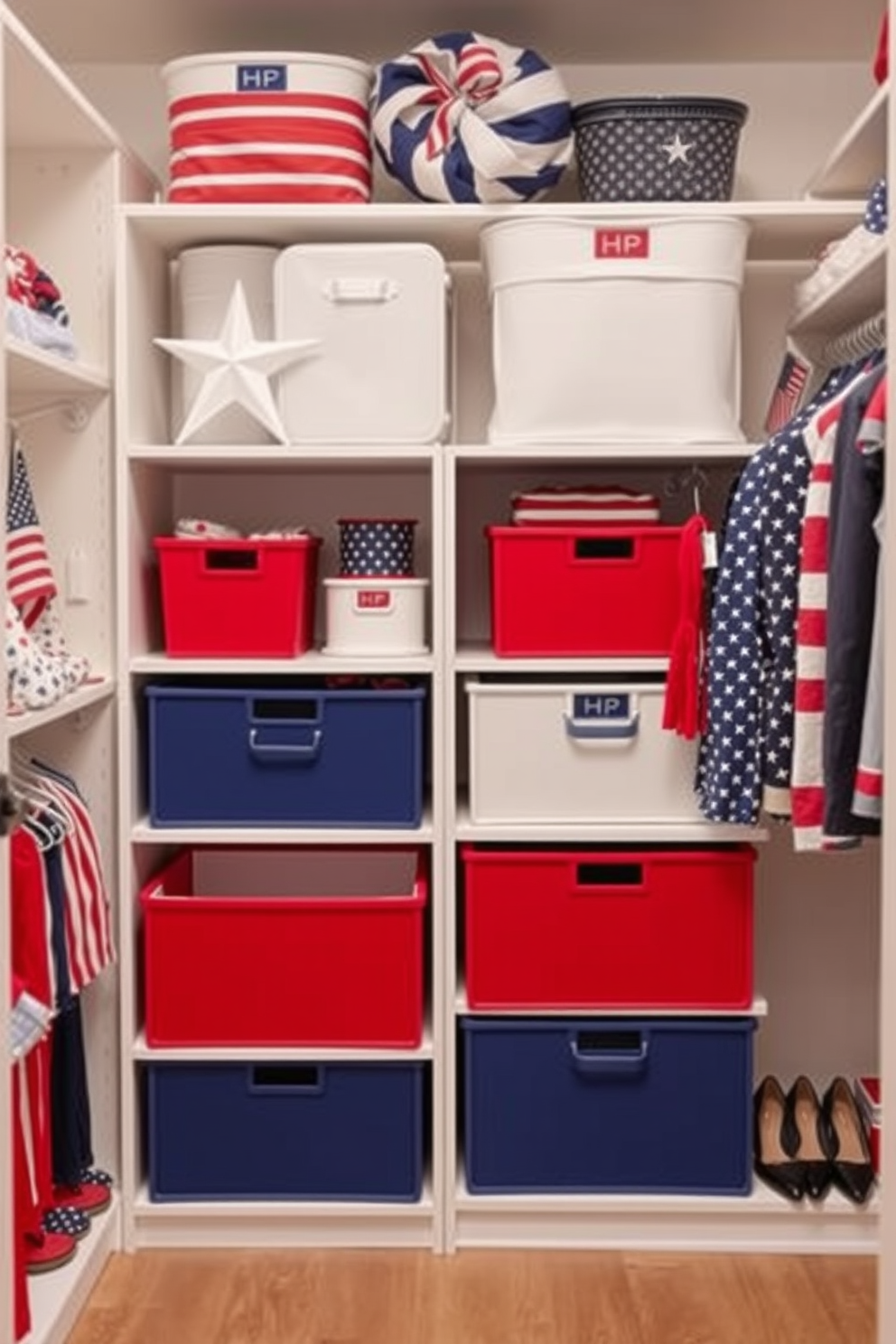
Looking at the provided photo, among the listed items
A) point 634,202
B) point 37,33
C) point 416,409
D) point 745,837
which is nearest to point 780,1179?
point 745,837

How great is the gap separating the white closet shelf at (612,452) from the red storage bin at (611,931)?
0.67 m

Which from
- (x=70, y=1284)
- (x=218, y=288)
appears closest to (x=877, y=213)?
(x=218, y=288)

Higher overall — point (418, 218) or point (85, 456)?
point (418, 218)

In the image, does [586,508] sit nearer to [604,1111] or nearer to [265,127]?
[265,127]

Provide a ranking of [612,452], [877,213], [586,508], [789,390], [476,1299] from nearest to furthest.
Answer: [877,213]
[476,1299]
[612,452]
[586,508]
[789,390]

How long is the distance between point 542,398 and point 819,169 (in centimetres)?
77

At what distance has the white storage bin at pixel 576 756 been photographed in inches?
109

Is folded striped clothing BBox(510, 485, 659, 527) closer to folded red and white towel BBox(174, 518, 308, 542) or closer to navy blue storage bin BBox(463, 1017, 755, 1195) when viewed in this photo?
folded red and white towel BBox(174, 518, 308, 542)

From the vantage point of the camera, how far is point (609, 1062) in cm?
280

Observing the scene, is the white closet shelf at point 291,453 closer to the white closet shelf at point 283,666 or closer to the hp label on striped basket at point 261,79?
the white closet shelf at point 283,666

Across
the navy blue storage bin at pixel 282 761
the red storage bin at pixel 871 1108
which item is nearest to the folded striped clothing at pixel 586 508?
the navy blue storage bin at pixel 282 761

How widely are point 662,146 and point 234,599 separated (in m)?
1.06

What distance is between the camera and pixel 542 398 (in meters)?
2.75

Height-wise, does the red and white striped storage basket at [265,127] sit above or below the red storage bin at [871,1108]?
above
